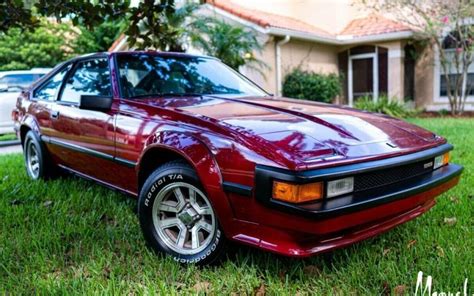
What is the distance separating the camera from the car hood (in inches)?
89.5

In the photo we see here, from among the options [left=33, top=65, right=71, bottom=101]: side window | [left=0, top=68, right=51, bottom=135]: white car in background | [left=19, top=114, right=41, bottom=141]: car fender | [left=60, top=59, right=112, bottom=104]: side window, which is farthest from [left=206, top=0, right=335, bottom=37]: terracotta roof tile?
[left=60, top=59, right=112, bottom=104]: side window

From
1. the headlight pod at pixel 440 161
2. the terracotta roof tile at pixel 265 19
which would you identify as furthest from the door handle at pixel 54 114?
the terracotta roof tile at pixel 265 19

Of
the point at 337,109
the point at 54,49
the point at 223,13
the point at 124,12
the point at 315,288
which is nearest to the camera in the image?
the point at 315,288

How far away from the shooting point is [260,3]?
14812mm

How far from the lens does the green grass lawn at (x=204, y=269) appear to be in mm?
2311

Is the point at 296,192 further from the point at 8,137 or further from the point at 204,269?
the point at 8,137

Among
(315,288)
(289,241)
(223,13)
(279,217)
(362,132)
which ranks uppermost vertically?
(223,13)

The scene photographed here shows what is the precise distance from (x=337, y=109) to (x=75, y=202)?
8.14ft

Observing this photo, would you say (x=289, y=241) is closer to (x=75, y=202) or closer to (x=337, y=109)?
(x=337, y=109)

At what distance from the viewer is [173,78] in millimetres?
3631

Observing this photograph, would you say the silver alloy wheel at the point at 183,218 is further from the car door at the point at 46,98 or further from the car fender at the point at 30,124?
the car fender at the point at 30,124

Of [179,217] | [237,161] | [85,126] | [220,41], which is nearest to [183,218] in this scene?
[179,217]

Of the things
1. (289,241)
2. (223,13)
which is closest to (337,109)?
(289,241)

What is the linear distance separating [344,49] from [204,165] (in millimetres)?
13382
